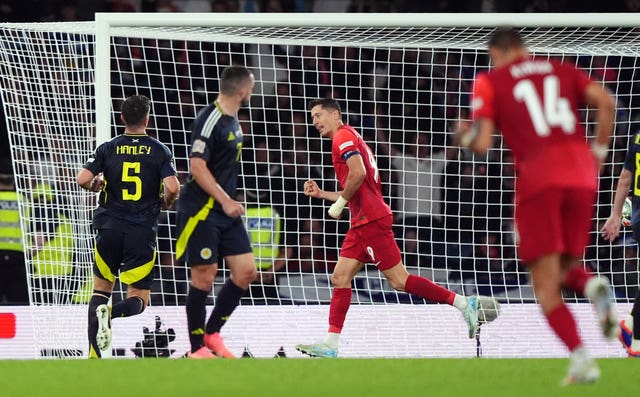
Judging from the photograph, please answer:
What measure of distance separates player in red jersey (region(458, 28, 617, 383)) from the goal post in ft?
12.1

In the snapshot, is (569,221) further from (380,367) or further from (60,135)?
(60,135)

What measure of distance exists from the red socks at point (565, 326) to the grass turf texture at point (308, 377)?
293 mm

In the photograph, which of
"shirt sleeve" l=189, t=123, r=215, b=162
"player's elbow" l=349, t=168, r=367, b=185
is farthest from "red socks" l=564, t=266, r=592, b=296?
"player's elbow" l=349, t=168, r=367, b=185

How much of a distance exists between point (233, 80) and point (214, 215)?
863mm

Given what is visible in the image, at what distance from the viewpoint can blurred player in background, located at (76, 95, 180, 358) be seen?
27.5 feet

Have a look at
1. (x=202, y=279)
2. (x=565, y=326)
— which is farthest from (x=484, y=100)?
(x=202, y=279)

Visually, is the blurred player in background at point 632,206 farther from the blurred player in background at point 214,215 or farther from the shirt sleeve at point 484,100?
the shirt sleeve at point 484,100

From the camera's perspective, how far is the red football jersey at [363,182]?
8.66m

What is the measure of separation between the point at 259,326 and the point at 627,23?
397 cm

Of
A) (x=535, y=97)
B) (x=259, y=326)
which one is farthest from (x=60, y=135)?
(x=535, y=97)

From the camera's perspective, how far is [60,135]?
10242 millimetres

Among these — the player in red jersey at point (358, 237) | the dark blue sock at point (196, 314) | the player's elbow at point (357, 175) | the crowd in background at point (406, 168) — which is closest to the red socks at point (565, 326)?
the dark blue sock at point (196, 314)

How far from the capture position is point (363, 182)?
347 inches

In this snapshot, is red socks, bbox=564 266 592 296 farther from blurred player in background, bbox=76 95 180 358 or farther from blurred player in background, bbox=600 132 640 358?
blurred player in background, bbox=76 95 180 358
